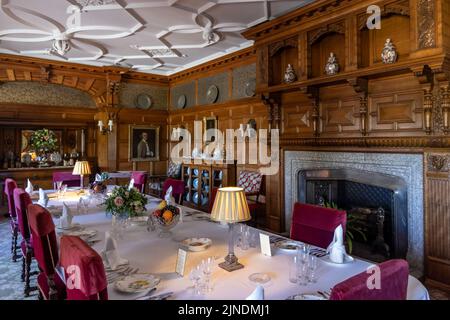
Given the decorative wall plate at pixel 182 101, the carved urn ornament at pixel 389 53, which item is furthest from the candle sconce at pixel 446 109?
the decorative wall plate at pixel 182 101

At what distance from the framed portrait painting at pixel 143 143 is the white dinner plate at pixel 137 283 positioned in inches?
253

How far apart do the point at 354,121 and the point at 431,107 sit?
0.86 meters

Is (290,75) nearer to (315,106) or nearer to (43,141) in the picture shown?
(315,106)

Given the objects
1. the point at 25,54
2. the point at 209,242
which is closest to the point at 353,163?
the point at 209,242

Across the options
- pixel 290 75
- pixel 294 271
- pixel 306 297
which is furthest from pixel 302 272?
pixel 290 75

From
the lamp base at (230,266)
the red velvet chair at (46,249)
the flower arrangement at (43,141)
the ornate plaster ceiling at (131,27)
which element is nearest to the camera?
the lamp base at (230,266)

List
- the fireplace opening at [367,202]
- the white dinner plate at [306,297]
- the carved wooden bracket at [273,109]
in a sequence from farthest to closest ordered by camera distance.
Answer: the carved wooden bracket at [273,109], the fireplace opening at [367,202], the white dinner plate at [306,297]

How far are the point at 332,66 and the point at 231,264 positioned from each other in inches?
117

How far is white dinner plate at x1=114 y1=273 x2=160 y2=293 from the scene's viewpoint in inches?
58.2

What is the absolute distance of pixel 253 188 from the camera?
534 centimetres

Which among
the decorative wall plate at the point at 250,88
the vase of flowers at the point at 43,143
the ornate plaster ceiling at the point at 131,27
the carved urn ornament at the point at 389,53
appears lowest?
the vase of flowers at the point at 43,143

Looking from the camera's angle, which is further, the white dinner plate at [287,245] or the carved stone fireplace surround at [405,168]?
the carved stone fireplace surround at [405,168]

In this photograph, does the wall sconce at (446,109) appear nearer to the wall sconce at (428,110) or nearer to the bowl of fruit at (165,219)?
the wall sconce at (428,110)

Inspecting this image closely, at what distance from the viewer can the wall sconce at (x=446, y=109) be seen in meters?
2.97
